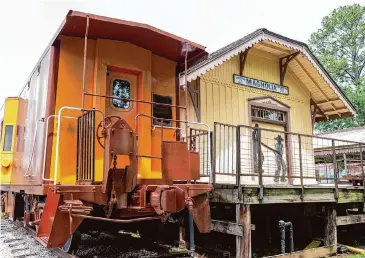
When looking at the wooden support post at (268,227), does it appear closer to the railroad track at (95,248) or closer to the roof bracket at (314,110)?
the railroad track at (95,248)

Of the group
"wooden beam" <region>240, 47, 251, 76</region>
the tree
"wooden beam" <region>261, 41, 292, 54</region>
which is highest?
the tree

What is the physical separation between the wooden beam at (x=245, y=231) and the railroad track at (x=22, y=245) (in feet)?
9.25

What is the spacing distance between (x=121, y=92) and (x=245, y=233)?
10.8 feet

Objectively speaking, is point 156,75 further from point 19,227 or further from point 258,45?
point 19,227

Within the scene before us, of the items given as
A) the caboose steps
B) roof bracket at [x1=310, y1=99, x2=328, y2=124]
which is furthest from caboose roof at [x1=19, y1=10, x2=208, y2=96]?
roof bracket at [x1=310, y1=99, x2=328, y2=124]

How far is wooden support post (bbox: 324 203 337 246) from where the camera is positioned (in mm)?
7801

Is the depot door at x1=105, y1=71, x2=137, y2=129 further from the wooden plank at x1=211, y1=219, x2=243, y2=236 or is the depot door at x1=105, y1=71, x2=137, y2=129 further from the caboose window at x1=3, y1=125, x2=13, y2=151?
the caboose window at x1=3, y1=125, x2=13, y2=151

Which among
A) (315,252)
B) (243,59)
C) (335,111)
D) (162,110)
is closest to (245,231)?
(315,252)

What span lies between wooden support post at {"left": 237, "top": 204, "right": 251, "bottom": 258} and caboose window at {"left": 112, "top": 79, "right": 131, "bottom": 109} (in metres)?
2.79

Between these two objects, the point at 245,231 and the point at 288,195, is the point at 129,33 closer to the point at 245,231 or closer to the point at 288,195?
the point at 245,231

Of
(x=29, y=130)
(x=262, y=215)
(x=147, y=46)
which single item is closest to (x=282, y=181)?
(x=262, y=215)

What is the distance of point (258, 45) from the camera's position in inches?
392

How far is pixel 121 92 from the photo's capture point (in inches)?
241

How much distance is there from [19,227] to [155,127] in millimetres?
5957
